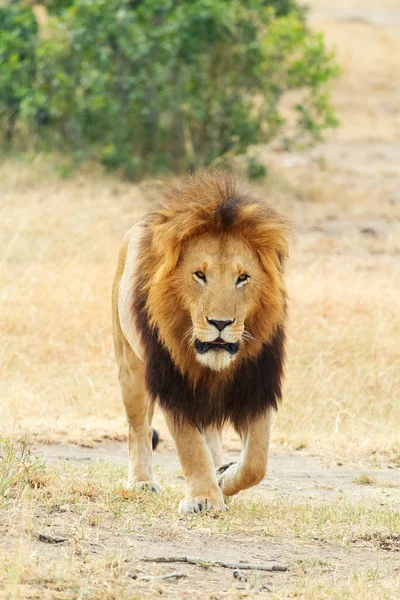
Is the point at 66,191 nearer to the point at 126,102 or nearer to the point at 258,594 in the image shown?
the point at 126,102

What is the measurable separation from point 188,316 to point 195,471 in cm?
61

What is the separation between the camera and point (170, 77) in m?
14.7

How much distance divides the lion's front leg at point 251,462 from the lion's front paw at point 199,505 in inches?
6.2

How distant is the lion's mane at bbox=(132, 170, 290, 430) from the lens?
438 centimetres

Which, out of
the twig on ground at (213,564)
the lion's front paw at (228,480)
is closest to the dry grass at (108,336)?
the lion's front paw at (228,480)

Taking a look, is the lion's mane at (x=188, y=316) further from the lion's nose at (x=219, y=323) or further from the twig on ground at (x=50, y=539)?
the twig on ground at (x=50, y=539)

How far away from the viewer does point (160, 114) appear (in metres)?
15.4

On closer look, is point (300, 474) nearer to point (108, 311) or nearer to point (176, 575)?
point (176, 575)

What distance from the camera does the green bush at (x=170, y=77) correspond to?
47.0ft

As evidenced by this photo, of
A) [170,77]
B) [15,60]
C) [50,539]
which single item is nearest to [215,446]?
[50,539]

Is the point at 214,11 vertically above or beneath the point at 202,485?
above

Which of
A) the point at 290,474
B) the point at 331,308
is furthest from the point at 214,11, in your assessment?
the point at 290,474

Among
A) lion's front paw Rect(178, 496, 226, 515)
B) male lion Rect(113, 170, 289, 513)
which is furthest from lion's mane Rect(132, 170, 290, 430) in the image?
lion's front paw Rect(178, 496, 226, 515)

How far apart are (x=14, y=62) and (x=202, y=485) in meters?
11.9
